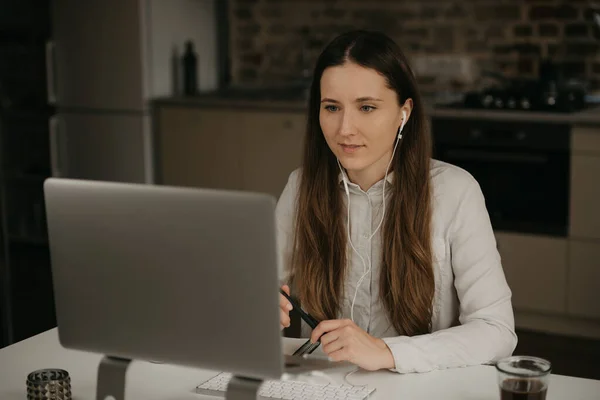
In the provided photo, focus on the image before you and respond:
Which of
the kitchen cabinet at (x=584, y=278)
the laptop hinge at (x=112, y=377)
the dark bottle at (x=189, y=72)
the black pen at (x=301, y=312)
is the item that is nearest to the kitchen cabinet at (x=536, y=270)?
the kitchen cabinet at (x=584, y=278)

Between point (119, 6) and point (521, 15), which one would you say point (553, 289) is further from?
point (119, 6)

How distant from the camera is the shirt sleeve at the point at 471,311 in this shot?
1.72m

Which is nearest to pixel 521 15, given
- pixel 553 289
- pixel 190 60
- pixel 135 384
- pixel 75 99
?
pixel 553 289

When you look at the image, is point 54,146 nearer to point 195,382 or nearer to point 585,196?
point 585,196

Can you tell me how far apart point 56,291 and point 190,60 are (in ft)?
11.4

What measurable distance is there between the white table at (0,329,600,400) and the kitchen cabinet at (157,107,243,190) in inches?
112

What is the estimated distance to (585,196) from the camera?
382 centimetres

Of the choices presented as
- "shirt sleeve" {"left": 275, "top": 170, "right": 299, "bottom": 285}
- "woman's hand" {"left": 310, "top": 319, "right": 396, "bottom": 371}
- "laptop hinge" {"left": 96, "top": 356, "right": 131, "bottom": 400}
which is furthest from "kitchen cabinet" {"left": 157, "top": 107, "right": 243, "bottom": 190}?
"laptop hinge" {"left": 96, "top": 356, "right": 131, "bottom": 400}

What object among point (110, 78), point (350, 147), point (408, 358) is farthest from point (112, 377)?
point (110, 78)

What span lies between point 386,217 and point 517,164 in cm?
207

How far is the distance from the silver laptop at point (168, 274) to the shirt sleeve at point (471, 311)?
1.50 ft

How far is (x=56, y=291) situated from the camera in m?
1.49

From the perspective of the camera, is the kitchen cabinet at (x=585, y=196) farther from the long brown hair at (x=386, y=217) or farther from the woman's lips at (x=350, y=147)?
the woman's lips at (x=350, y=147)

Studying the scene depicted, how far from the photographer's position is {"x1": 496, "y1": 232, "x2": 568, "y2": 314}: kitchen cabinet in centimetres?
390
